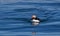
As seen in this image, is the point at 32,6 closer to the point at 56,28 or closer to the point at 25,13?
the point at 25,13

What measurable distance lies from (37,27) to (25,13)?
4265mm

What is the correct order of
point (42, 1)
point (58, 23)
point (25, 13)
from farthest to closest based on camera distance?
1. point (42, 1)
2. point (25, 13)
3. point (58, 23)

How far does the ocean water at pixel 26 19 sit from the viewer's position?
1440 centimetres

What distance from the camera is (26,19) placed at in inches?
675

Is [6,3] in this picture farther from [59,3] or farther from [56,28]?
[56,28]

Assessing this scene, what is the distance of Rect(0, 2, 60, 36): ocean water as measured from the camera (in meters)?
14.4

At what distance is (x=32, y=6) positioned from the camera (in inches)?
866

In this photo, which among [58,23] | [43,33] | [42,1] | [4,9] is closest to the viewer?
[43,33]

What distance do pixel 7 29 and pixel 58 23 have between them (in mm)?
3072

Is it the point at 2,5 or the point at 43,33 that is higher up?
the point at 2,5

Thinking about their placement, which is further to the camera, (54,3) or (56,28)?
(54,3)

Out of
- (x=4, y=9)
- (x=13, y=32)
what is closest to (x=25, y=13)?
(x=4, y=9)

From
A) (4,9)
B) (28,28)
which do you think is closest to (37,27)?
(28,28)

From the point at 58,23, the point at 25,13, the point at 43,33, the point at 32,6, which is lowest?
the point at 43,33
